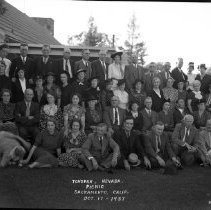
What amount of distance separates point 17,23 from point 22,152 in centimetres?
189

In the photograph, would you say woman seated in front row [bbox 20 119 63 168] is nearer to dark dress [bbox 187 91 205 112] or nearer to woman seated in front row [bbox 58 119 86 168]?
woman seated in front row [bbox 58 119 86 168]

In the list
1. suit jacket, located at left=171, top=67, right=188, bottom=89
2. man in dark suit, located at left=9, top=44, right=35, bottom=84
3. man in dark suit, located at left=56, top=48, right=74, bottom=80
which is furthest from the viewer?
suit jacket, located at left=171, top=67, right=188, bottom=89

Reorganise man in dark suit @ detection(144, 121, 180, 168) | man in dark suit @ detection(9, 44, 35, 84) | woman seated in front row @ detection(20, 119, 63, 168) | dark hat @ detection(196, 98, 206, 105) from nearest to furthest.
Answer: woman seated in front row @ detection(20, 119, 63, 168), man in dark suit @ detection(144, 121, 180, 168), dark hat @ detection(196, 98, 206, 105), man in dark suit @ detection(9, 44, 35, 84)

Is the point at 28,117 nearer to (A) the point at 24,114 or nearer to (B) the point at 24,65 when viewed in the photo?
(A) the point at 24,114

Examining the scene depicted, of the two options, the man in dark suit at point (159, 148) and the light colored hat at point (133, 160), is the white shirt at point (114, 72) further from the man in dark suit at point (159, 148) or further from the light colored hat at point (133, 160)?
the light colored hat at point (133, 160)

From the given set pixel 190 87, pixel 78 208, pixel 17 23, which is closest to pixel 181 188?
pixel 78 208

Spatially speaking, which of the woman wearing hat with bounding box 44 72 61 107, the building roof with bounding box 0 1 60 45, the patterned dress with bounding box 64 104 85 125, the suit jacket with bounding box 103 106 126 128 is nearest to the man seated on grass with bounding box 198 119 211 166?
the suit jacket with bounding box 103 106 126 128

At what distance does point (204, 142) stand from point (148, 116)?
871 mm

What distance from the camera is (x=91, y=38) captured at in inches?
219

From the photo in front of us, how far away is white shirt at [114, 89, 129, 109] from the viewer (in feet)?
19.3

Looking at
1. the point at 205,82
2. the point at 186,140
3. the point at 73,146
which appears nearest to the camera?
the point at 73,146

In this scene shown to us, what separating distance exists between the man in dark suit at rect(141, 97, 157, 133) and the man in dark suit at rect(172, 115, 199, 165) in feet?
1.16

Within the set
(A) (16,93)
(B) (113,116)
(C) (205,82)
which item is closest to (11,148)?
(A) (16,93)

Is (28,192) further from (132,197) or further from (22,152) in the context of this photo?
(132,197)
